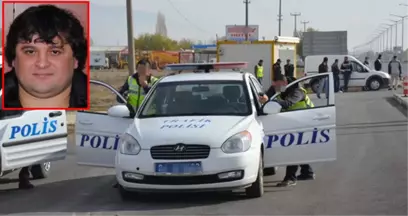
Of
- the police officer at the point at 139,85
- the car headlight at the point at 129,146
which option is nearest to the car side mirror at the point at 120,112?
the car headlight at the point at 129,146

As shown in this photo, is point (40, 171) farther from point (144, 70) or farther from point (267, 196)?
point (267, 196)

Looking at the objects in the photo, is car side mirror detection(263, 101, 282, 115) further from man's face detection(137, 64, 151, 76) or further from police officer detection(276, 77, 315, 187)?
man's face detection(137, 64, 151, 76)

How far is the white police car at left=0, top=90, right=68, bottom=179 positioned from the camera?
1024cm

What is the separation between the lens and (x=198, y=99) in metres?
10.2

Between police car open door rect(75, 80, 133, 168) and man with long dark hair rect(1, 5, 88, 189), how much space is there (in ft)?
3.83

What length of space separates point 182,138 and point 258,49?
2545cm

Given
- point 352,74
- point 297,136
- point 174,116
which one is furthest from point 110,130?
point 352,74

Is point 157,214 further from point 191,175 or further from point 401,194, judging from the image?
point 401,194

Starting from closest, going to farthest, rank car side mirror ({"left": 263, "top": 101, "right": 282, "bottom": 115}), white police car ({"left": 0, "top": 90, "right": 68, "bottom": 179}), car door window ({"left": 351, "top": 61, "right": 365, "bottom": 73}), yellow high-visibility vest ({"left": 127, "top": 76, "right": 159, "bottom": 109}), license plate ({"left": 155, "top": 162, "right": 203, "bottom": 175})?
1. license plate ({"left": 155, "top": 162, "right": 203, "bottom": 175})
2. car side mirror ({"left": 263, "top": 101, "right": 282, "bottom": 115})
3. white police car ({"left": 0, "top": 90, "right": 68, "bottom": 179})
4. yellow high-visibility vest ({"left": 127, "top": 76, "right": 159, "bottom": 109})
5. car door window ({"left": 351, "top": 61, "right": 365, "bottom": 73})

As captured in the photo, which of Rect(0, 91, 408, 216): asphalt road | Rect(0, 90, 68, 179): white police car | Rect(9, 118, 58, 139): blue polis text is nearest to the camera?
Rect(0, 91, 408, 216): asphalt road

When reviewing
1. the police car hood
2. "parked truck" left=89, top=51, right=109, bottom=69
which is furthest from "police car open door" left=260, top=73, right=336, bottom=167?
"parked truck" left=89, top=51, right=109, bottom=69

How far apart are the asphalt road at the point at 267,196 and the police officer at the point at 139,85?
1.33 m

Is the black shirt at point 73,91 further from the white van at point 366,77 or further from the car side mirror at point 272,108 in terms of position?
the white van at point 366,77

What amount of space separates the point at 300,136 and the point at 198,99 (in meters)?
1.52
